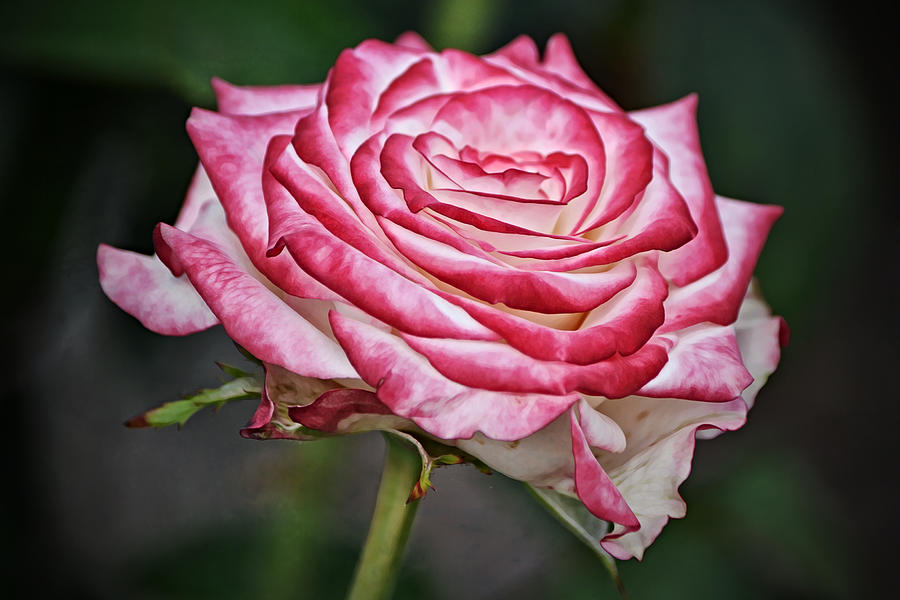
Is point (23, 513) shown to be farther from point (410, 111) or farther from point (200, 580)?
point (410, 111)

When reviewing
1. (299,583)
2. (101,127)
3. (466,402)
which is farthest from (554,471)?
(101,127)

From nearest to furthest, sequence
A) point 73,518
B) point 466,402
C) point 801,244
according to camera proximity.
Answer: point 466,402 < point 73,518 < point 801,244

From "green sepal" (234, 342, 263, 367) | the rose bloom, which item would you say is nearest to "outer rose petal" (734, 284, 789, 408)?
the rose bloom

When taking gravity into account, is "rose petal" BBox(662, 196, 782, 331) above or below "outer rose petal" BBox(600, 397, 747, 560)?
above

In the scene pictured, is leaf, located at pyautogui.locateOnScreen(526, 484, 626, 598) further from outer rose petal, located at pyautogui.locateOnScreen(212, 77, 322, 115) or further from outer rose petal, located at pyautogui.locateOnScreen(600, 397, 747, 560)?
outer rose petal, located at pyautogui.locateOnScreen(212, 77, 322, 115)

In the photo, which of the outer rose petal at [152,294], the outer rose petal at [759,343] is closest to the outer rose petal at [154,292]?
the outer rose petal at [152,294]

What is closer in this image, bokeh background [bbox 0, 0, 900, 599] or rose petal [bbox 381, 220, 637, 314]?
rose petal [bbox 381, 220, 637, 314]

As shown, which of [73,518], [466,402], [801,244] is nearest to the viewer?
[466,402]

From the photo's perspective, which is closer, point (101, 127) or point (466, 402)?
point (466, 402)

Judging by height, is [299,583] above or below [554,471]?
below
